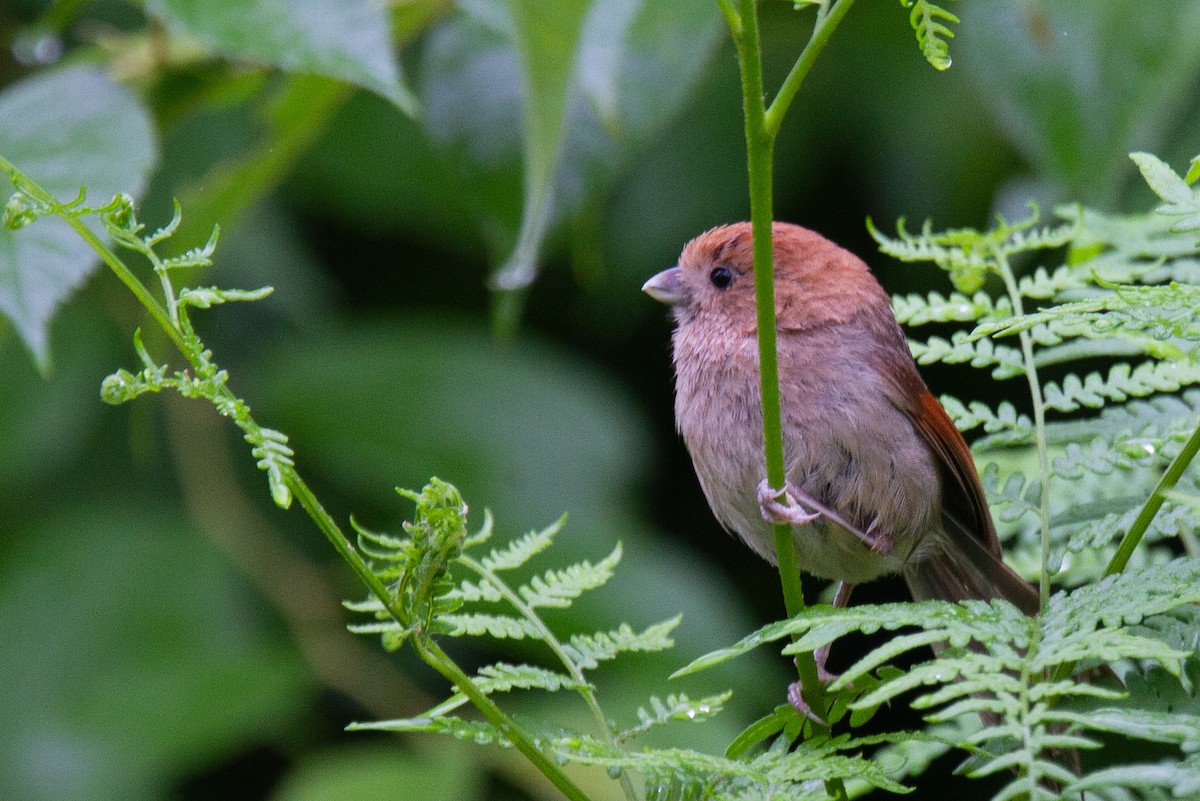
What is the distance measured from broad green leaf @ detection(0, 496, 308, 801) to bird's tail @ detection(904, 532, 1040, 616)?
6.29ft

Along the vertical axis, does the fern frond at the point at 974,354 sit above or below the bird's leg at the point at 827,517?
above

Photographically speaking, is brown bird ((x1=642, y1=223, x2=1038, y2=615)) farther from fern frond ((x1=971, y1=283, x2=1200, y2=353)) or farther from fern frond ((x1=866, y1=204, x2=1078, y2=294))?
fern frond ((x1=971, y1=283, x2=1200, y2=353))

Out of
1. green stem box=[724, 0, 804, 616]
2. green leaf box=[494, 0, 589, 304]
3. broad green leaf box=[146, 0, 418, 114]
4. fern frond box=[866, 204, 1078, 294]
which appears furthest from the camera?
broad green leaf box=[146, 0, 418, 114]

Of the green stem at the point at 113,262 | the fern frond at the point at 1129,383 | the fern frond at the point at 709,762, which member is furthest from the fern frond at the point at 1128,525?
the green stem at the point at 113,262

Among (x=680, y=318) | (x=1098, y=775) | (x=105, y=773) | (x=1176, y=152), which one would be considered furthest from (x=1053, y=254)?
(x=1098, y=775)

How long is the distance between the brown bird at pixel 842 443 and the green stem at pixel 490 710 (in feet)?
3.79

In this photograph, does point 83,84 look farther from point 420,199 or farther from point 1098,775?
point 1098,775

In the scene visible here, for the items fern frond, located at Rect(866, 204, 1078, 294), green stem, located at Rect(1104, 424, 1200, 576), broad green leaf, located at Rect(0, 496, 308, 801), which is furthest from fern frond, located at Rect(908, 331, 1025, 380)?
broad green leaf, located at Rect(0, 496, 308, 801)

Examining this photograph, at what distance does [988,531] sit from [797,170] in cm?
228

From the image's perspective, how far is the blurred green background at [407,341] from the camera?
3391 mm

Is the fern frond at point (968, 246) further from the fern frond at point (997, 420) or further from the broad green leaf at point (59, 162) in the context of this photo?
the broad green leaf at point (59, 162)

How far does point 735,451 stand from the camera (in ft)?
8.64

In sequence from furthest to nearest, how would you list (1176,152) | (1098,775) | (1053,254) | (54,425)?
(1053,254)
(54,425)
(1176,152)
(1098,775)

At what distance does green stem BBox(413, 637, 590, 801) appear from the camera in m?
1.30
